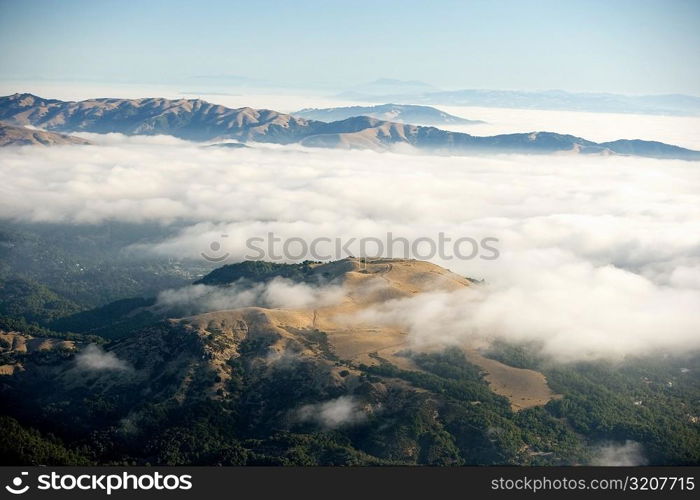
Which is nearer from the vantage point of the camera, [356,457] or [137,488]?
[137,488]

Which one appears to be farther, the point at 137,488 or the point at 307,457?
the point at 307,457

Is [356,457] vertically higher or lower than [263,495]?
lower

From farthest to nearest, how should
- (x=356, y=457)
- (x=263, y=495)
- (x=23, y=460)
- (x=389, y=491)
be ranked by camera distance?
(x=356, y=457) → (x=23, y=460) → (x=389, y=491) → (x=263, y=495)

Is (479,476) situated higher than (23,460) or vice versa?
(479,476)

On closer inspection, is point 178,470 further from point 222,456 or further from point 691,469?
point 222,456

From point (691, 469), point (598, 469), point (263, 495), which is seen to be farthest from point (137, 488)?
point (691, 469)

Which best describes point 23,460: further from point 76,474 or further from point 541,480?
point 541,480

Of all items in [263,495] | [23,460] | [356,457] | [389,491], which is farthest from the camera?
[356,457]

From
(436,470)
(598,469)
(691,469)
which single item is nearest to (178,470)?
(436,470)
